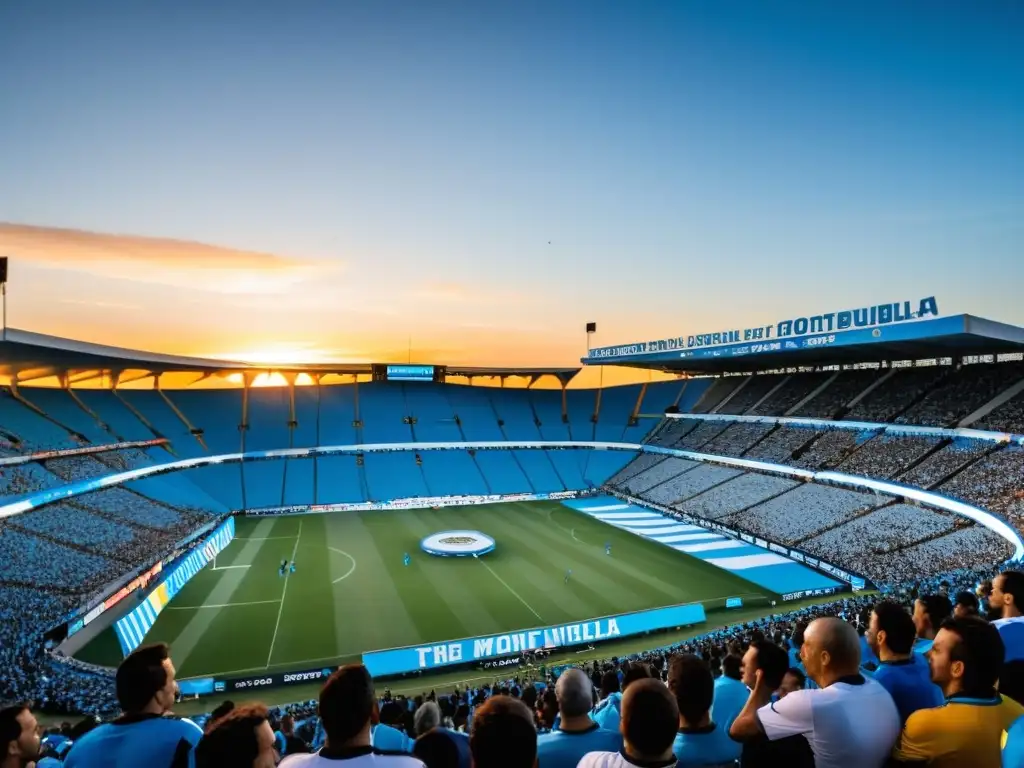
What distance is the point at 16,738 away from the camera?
389 cm

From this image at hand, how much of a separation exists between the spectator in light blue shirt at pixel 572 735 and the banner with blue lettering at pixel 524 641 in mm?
16333

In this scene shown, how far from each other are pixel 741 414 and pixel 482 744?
164 feet

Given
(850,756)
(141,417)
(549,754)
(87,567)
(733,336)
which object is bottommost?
(87,567)

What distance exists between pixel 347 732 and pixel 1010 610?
20.9ft

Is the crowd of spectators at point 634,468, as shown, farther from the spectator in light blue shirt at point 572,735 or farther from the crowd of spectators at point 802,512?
the spectator in light blue shirt at point 572,735

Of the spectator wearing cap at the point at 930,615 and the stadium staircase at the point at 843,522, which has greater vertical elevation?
the spectator wearing cap at the point at 930,615

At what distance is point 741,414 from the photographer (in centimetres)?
4888

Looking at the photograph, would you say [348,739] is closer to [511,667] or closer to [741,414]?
[511,667]

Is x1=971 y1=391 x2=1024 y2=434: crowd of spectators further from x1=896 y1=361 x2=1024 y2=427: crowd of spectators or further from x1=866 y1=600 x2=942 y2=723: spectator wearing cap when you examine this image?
x1=866 y1=600 x2=942 y2=723: spectator wearing cap

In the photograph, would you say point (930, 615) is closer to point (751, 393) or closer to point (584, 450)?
point (751, 393)

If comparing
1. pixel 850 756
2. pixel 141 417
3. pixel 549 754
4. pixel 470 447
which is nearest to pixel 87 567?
pixel 141 417

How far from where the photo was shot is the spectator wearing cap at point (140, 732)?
10.7 ft

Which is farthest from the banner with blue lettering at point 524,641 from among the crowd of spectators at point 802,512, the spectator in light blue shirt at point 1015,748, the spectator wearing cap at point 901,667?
the spectator in light blue shirt at point 1015,748

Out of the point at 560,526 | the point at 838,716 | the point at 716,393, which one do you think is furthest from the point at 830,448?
the point at 838,716
